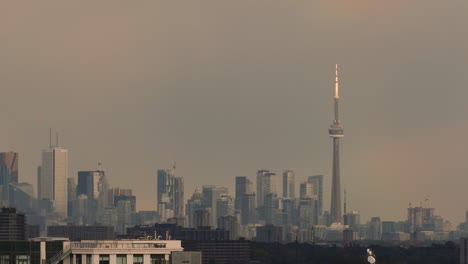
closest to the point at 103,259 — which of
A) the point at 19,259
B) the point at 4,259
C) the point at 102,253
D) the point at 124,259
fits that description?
Answer: the point at 102,253

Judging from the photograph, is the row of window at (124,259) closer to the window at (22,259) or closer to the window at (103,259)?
the window at (103,259)

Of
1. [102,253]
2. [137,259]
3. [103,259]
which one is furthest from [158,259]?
[102,253]

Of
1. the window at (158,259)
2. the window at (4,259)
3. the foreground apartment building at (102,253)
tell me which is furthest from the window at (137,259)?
the window at (4,259)

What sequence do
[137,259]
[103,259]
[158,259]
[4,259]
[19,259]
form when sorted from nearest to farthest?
[103,259]
[137,259]
[158,259]
[4,259]
[19,259]

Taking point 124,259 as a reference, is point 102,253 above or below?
above

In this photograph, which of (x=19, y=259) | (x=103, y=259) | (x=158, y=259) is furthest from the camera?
(x=19, y=259)

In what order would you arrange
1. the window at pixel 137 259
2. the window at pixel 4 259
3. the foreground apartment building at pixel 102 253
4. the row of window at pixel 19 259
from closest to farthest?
the foreground apartment building at pixel 102 253
the window at pixel 137 259
the window at pixel 4 259
the row of window at pixel 19 259

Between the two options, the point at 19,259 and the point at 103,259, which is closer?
the point at 103,259

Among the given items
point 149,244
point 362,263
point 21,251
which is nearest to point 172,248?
point 149,244

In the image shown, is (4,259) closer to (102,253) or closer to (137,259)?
(102,253)

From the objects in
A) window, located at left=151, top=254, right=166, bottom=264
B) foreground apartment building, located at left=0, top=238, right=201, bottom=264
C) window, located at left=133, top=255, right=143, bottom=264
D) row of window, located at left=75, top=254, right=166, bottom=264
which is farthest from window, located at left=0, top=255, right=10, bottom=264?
window, located at left=151, top=254, right=166, bottom=264

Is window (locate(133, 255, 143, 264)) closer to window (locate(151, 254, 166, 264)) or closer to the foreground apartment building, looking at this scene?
the foreground apartment building
